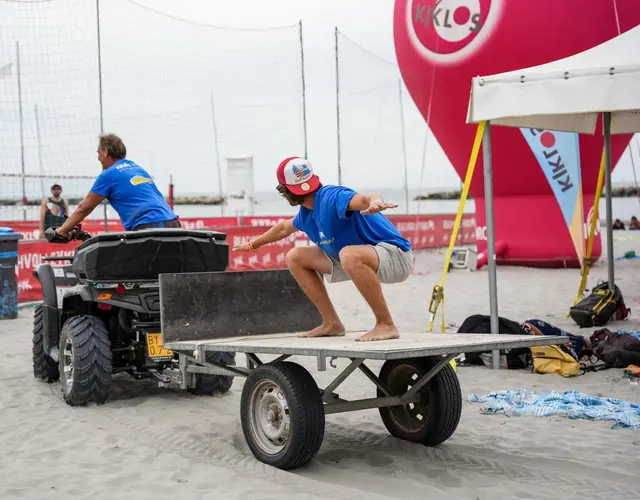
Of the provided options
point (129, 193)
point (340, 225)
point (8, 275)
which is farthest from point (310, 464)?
point (8, 275)

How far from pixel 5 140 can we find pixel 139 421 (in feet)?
34.8

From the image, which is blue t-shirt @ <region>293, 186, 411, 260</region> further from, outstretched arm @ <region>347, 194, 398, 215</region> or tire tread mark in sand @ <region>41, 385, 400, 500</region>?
tire tread mark in sand @ <region>41, 385, 400, 500</region>

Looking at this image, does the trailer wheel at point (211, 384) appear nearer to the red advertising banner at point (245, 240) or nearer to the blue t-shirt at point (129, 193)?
the blue t-shirt at point (129, 193)

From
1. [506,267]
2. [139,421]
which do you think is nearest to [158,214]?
[139,421]

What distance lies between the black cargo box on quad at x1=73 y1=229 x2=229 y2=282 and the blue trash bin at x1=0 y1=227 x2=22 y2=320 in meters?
5.84

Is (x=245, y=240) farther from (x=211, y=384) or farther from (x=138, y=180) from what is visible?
(x=211, y=384)

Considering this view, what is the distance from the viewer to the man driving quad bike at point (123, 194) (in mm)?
6484

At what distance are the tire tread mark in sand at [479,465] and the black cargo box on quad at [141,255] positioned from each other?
1.62 m

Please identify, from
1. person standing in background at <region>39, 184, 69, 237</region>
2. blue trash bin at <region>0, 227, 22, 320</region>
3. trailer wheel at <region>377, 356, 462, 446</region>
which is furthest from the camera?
person standing in background at <region>39, 184, 69, 237</region>

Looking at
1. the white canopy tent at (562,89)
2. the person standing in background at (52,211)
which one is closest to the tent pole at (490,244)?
the white canopy tent at (562,89)

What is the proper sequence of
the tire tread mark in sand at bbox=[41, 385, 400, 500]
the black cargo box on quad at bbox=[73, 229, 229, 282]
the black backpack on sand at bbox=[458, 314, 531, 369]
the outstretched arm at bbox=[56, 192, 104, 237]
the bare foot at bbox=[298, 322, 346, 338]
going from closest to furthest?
the tire tread mark in sand at bbox=[41, 385, 400, 500] → the bare foot at bbox=[298, 322, 346, 338] → the black cargo box on quad at bbox=[73, 229, 229, 282] → the outstretched arm at bbox=[56, 192, 104, 237] → the black backpack on sand at bbox=[458, 314, 531, 369]

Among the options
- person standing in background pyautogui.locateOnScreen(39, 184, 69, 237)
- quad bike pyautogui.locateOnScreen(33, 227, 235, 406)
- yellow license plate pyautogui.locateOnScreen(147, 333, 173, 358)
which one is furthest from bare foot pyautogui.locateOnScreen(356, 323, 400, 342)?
person standing in background pyautogui.locateOnScreen(39, 184, 69, 237)

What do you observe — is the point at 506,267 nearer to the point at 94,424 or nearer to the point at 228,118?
the point at 228,118

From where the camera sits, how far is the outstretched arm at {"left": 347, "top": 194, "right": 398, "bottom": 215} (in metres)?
4.57
